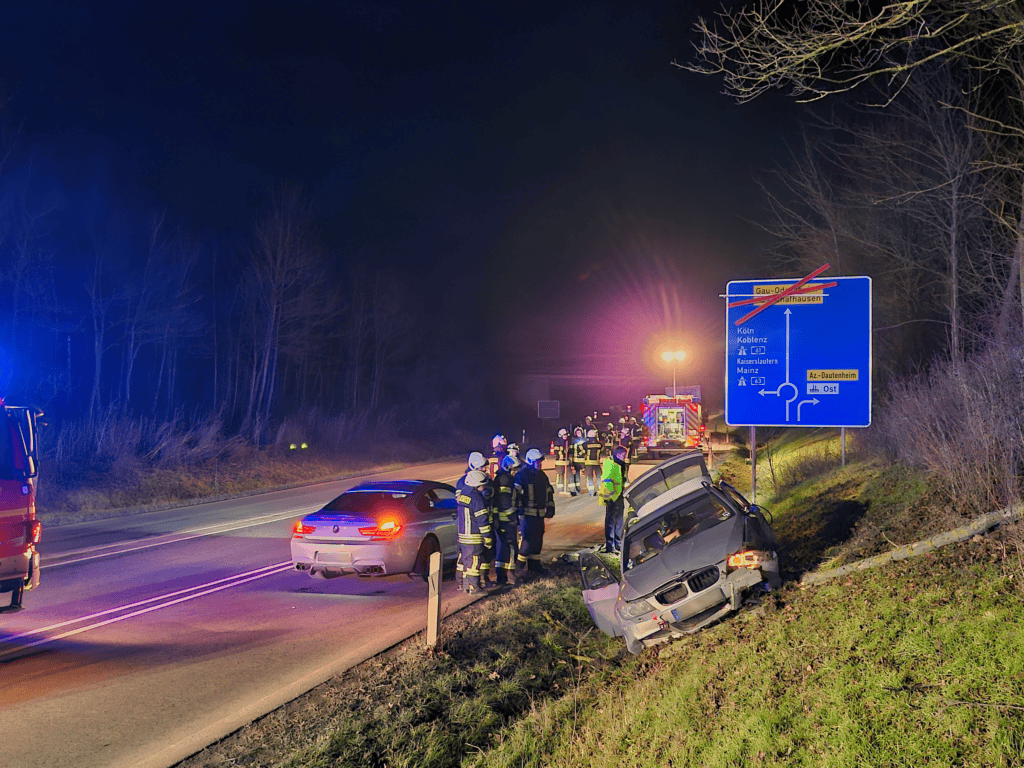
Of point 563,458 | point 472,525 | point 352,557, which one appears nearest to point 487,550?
point 472,525

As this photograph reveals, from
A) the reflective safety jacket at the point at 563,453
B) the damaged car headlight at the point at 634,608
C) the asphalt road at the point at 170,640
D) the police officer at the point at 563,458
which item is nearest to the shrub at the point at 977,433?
the damaged car headlight at the point at 634,608

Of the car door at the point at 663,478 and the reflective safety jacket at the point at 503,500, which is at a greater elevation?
the car door at the point at 663,478

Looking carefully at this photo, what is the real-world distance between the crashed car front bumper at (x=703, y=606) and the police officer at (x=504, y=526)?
3.89 metres

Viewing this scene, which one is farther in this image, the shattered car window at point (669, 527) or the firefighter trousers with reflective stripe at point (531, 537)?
the firefighter trousers with reflective stripe at point (531, 537)

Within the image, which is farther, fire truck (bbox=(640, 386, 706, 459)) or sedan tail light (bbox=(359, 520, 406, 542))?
fire truck (bbox=(640, 386, 706, 459))

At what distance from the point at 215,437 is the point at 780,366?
21490mm

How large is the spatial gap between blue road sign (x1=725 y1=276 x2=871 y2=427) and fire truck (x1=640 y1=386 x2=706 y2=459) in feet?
63.8

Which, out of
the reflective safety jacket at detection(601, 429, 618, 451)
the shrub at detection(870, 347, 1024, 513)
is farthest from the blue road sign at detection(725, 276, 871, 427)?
the reflective safety jacket at detection(601, 429, 618, 451)

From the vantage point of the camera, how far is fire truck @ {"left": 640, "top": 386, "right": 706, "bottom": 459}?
100ft

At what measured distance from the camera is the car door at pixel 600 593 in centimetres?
714

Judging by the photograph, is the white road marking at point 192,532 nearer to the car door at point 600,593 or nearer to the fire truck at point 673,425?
the car door at point 600,593

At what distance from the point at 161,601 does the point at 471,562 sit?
377 cm

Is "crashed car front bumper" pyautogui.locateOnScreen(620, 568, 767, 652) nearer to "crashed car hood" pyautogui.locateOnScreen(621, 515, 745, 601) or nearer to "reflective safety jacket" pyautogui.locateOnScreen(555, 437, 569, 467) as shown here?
"crashed car hood" pyautogui.locateOnScreen(621, 515, 745, 601)

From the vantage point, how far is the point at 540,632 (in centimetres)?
795
